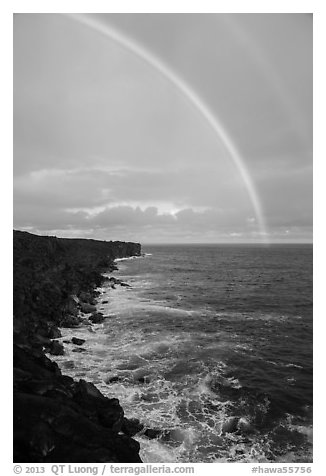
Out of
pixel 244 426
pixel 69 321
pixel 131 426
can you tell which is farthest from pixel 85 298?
pixel 244 426

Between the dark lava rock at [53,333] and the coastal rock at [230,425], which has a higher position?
the dark lava rock at [53,333]

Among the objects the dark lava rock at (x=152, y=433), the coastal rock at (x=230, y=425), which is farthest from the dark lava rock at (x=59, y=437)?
the coastal rock at (x=230, y=425)

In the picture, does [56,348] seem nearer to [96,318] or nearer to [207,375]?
[96,318]

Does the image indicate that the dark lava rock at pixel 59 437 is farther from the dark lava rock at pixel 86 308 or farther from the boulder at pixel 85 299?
the boulder at pixel 85 299
